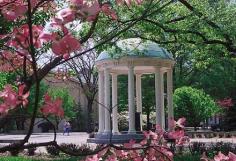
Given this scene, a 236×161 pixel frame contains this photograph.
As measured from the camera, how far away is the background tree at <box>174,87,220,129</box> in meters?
35.6

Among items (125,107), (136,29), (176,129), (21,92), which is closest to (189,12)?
(136,29)

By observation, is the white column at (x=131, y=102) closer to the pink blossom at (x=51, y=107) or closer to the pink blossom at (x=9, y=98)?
the pink blossom at (x=51, y=107)

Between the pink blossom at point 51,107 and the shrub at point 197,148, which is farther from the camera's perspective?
the shrub at point 197,148

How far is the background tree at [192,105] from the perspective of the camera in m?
35.6

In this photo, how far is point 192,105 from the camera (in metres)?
35.6

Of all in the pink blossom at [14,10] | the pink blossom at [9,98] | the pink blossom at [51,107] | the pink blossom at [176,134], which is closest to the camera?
the pink blossom at [14,10]

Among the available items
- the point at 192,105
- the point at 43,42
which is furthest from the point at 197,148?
the point at 192,105

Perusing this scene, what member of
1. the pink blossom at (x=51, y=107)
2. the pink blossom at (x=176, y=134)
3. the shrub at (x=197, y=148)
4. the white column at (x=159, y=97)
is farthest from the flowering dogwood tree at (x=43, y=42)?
the white column at (x=159, y=97)

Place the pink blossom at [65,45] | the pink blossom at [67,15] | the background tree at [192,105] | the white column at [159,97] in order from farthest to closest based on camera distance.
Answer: the background tree at [192,105] < the white column at [159,97] < the pink blossom at [65,45] < the pink blossom at [67,15]

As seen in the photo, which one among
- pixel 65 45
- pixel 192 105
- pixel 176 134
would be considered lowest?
pixel 176 134

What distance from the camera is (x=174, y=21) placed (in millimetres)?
14648

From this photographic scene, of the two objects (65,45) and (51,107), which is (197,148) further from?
(65,45)

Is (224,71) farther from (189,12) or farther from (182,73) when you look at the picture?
(189,12)

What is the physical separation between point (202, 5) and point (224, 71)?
29.8 meters
